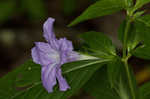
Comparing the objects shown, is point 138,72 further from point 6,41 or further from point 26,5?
point 6,41

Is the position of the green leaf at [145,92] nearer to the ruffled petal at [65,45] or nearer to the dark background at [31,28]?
the ruffled petal at [65,45]

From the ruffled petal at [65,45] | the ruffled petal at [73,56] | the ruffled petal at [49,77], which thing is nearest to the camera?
the ruffled petal at [65,45]

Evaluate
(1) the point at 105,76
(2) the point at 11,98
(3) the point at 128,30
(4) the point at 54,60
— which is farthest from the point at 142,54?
(2) the point at 11,98

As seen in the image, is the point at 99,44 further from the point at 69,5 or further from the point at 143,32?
the point at 69,5

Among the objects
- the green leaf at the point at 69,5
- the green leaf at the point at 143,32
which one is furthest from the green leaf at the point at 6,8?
the green leaf at the point at 143,32

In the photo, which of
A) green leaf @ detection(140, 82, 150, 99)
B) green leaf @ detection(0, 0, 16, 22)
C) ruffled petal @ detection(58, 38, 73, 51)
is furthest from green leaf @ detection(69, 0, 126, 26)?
green leaf @ detection(0, 0, 16, 22)
